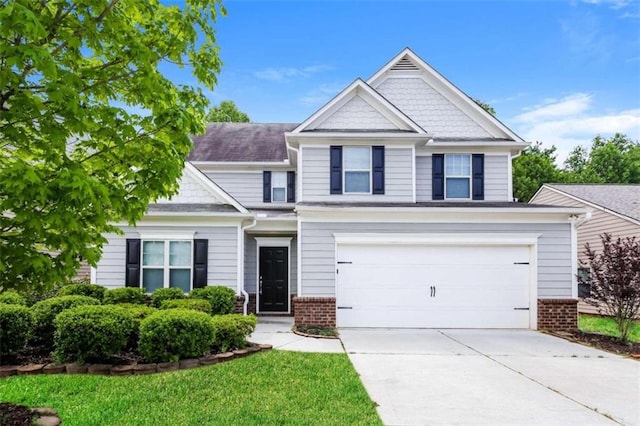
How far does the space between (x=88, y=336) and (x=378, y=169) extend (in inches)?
350

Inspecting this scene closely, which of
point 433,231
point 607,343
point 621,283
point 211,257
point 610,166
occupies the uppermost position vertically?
point 610,166

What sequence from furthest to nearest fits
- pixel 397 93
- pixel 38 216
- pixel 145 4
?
pixel 397 93, pixel 145 4, pixel 38 216

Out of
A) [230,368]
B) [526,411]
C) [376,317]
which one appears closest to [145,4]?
[230,368]

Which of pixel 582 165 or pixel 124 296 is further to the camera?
pixel 582 165

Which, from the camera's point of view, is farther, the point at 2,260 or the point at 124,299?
the point at 124,299

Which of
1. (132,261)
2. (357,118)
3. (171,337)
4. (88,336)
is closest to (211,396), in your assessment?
(171,337)

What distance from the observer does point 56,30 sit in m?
3.88

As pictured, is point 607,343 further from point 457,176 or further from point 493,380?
point 457,176

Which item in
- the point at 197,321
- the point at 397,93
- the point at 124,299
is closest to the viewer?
the point at 197,321

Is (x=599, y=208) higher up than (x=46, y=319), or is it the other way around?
(x=599, y=208)

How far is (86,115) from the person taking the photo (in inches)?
152

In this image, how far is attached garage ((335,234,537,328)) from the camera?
38.9ft

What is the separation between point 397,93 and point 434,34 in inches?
183

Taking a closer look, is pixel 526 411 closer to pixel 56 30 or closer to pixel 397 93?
pixel 56 30
